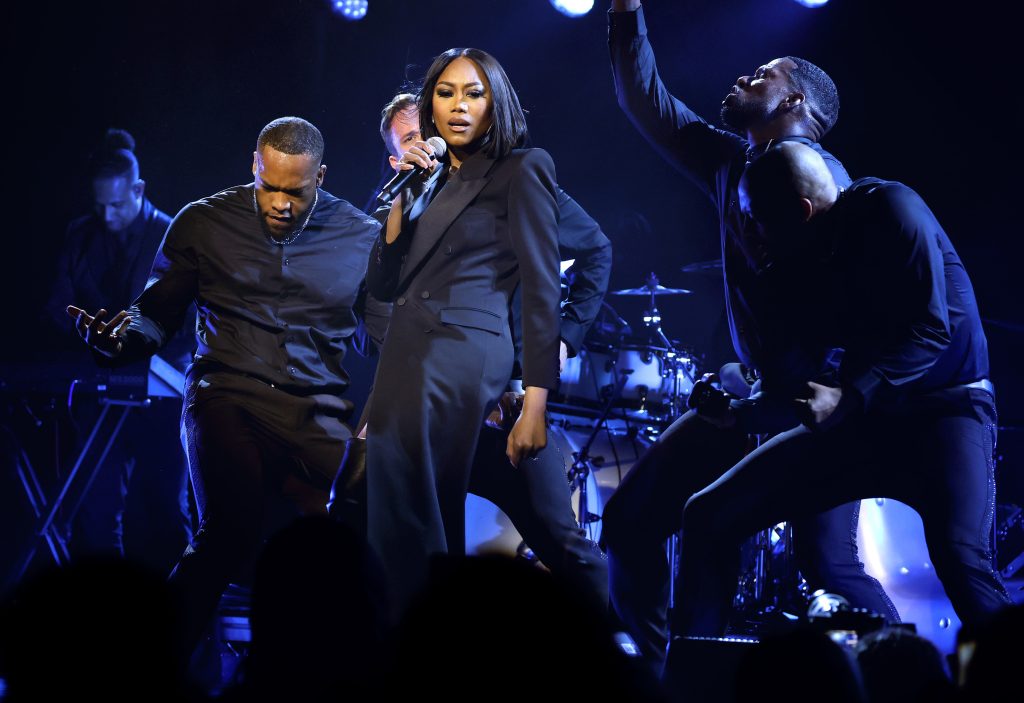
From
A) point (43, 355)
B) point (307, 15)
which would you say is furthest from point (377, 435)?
point (307, 15)

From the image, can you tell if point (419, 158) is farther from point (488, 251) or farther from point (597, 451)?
point (597, 451)

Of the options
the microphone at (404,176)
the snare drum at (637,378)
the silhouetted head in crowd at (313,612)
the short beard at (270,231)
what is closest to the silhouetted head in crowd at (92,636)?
the silhouetted head in crowd at (313,612)

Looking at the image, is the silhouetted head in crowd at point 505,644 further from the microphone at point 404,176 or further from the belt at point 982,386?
the belt at point 982,386

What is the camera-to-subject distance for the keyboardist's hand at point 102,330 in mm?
3740

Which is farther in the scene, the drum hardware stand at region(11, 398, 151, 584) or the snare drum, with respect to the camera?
the snare drum

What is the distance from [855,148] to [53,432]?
21.3 feet

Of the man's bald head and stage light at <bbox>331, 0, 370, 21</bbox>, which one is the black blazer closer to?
the man's bald head

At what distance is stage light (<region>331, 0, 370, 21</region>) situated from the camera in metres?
7.92

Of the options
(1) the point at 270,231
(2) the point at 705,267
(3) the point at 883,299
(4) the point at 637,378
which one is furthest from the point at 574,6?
(3) the point at 883,299

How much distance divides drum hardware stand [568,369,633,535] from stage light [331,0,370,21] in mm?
3592

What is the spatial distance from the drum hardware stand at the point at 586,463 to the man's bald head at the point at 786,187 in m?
4.50

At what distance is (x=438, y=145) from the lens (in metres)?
3.37

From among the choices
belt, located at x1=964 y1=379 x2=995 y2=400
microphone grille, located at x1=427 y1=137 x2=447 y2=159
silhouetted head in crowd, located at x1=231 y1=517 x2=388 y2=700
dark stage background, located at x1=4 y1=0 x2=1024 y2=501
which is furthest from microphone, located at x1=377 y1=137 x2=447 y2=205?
dark stage background, located at x1=4 y1=0 x2=1024 y2=501

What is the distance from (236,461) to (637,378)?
5.23 metres
